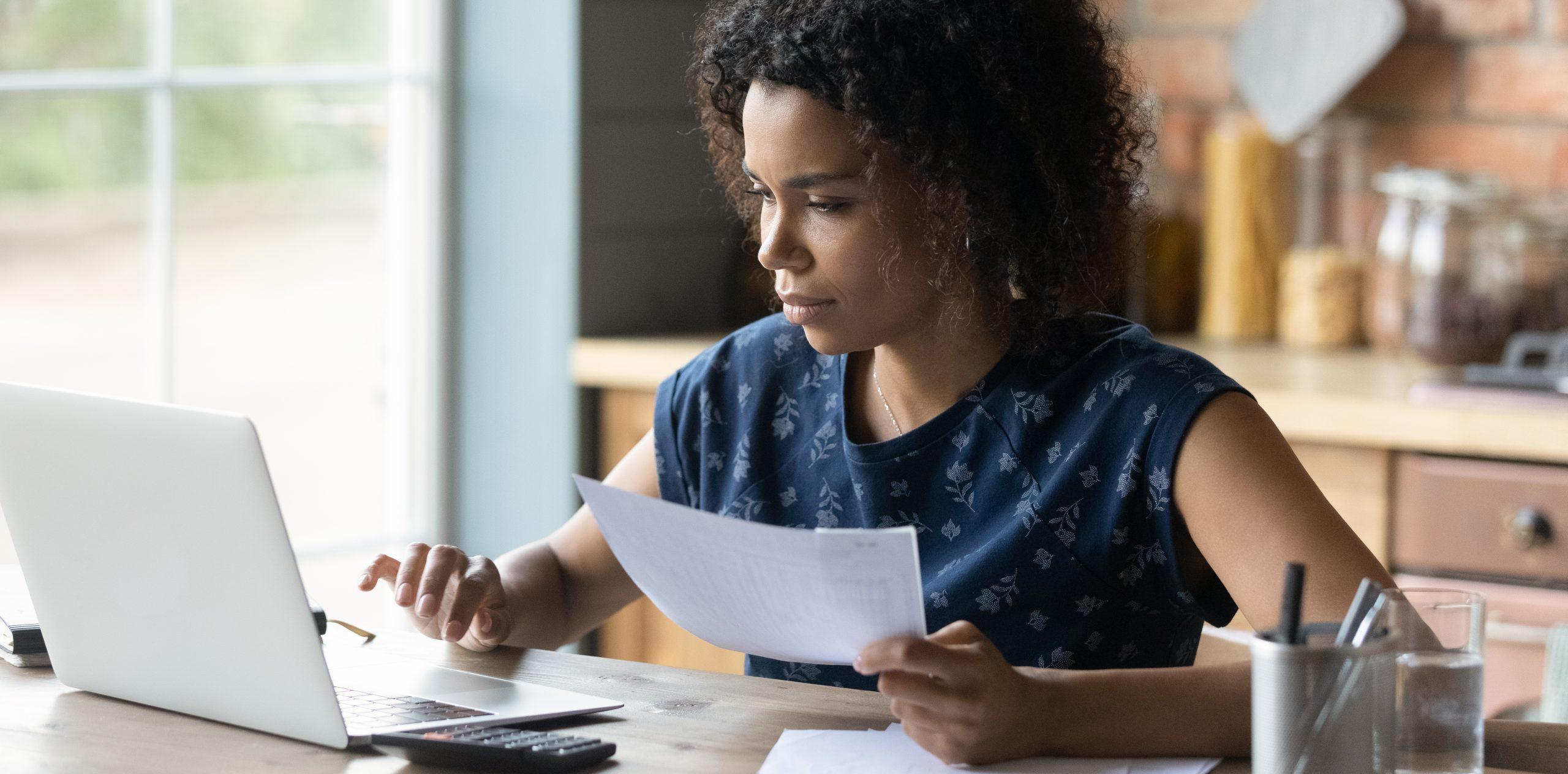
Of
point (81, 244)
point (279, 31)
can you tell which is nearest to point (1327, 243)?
point (279, 31)

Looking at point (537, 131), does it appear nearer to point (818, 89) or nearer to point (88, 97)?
point (88, 97)

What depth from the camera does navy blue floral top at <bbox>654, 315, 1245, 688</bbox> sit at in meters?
1.40

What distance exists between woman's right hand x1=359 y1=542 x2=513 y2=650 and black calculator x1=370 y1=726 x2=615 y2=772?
28 centimetres

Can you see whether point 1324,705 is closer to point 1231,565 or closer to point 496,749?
point 1231,565

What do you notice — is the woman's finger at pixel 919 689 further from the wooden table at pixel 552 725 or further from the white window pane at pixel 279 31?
the white window pane at pixel 279 31

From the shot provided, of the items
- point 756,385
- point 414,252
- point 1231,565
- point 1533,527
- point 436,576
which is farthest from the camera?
point 414,252

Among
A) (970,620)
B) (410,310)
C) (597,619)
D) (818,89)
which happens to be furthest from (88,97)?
(970,620)

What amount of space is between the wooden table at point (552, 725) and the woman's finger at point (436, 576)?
0.05 metres

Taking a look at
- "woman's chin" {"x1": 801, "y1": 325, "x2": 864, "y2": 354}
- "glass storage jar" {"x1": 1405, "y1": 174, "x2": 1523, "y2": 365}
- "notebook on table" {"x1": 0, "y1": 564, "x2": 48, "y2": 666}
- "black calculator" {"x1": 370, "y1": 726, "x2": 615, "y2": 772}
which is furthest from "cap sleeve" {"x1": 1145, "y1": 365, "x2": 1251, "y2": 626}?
"glass storage jar" {"x1": 1405, "y1": 174, "x2": 1523, "y2": 365}

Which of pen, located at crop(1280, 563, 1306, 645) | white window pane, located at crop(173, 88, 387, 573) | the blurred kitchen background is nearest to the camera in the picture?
pen, located at crop(1280, 563, 1306, 645)

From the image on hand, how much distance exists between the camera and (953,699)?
1077 mm

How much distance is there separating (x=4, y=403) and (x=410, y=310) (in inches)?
67.6

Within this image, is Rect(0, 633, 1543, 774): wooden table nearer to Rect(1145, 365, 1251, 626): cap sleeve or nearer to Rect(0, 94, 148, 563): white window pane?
Rect(1145, 365, 1251, 626): cap sleeve

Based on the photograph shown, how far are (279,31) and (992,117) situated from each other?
153 cm
